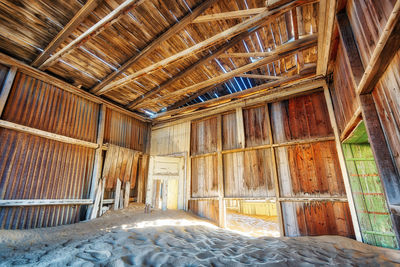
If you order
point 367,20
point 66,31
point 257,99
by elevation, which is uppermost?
point 66,31

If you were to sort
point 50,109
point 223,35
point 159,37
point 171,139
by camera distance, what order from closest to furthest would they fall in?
1. point 223,35
2. point 159,37
3. point 50,109
4. point 171,139

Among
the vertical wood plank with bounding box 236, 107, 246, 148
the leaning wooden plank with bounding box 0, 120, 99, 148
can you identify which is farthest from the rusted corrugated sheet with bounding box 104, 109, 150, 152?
the vertical wood plank with bounding box 236, 107, 246, 148

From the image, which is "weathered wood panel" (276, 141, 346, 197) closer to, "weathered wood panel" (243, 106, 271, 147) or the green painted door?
the green painted door

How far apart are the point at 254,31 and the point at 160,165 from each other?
552 centimetres

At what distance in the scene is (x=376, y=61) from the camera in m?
2.42

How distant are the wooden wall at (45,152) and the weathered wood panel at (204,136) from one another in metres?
3.71

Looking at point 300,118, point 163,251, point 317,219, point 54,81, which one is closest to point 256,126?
point 300,118

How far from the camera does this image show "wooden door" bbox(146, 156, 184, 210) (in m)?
7.32

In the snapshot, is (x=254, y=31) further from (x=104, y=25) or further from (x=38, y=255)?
(x=38, y=255)

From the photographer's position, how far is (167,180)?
7504 millimetres

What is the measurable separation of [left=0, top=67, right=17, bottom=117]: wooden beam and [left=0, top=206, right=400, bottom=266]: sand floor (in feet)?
10.5

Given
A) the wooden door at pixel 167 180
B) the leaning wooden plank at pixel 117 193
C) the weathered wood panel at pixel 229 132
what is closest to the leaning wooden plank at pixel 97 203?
the leaning wooden plank at pixel 117 193

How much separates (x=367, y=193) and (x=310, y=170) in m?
1.31

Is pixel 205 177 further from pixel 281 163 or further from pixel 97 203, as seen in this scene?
pixel 97 203
